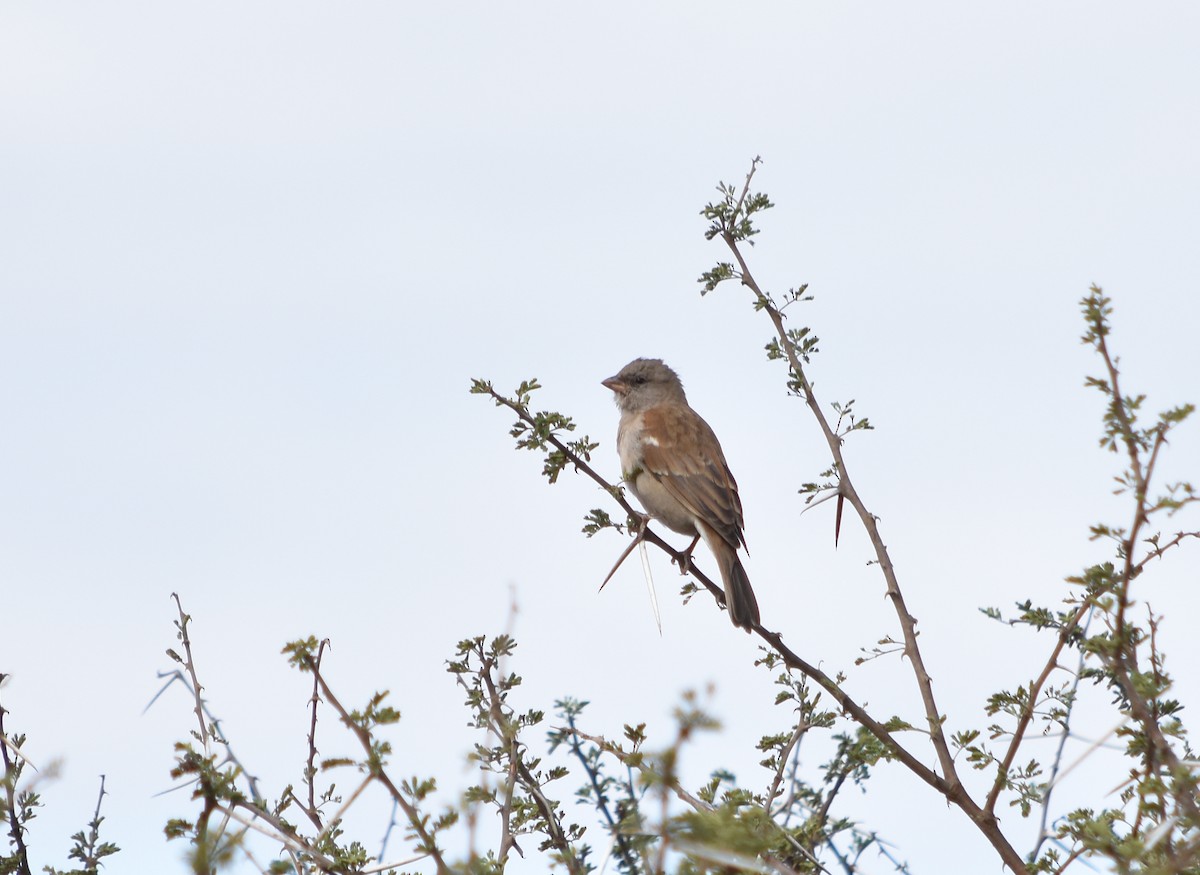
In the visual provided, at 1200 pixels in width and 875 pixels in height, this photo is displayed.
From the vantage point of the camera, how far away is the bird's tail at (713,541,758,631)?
22.4ft

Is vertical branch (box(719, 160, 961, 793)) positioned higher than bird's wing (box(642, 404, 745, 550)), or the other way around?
bird's wing (box(642, 404, 745, 550))

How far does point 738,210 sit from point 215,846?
3883 mm

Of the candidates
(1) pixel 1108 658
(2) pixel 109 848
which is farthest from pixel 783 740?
(2) pixel 109 848

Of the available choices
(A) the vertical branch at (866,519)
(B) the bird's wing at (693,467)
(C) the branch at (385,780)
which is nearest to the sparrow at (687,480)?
(B) the bird's wing at (693,467)

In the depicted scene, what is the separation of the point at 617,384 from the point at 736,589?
315 cm

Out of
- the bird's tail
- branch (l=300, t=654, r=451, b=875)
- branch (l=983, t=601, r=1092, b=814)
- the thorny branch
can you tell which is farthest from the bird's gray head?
branch (l=300, t=654, r=451, b=875)

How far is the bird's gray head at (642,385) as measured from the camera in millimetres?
10180

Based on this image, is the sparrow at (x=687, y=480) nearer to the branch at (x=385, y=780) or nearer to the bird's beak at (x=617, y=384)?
the bird's beak at (x=617, y=384)

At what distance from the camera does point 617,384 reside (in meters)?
10.3

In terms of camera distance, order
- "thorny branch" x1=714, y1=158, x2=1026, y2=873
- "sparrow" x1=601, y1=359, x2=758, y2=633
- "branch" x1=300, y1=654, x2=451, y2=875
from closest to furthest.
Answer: "branch" x1=300, y1=654, x2=451, y2=875, "thorny branch" x1=714, y1=158, x2=1026, y2=873, "sparrow" x1=601, y1=359, x2=758, y2=633

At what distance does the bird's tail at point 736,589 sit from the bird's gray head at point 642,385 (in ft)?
7.35

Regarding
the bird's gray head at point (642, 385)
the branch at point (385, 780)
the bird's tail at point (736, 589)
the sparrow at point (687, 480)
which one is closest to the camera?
the branch at point (385, 780)

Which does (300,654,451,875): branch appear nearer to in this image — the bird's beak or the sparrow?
the sparrow

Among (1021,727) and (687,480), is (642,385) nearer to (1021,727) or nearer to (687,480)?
(687,480)
